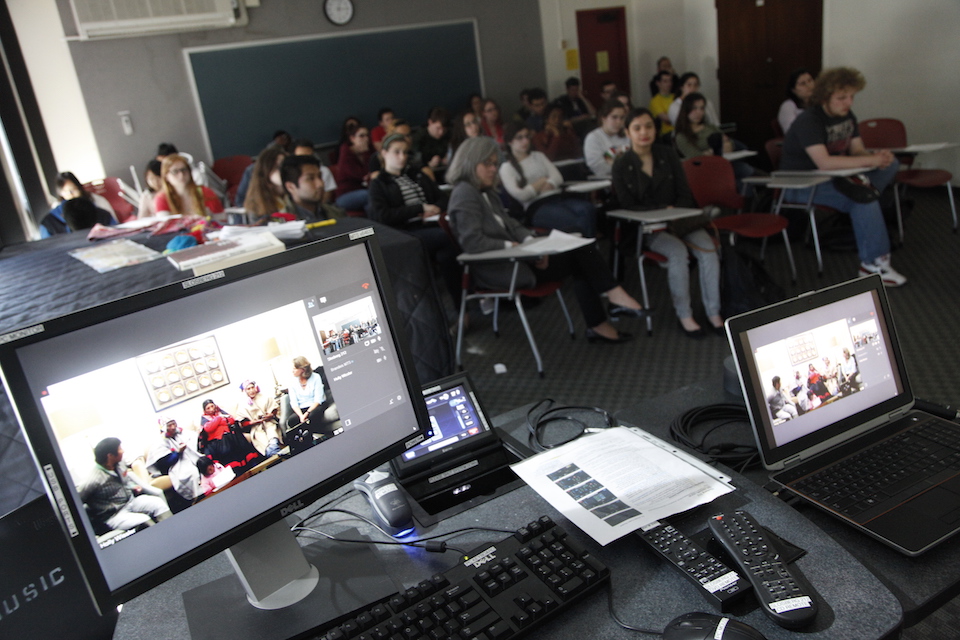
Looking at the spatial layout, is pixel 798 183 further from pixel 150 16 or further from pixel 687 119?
pixel 150 16

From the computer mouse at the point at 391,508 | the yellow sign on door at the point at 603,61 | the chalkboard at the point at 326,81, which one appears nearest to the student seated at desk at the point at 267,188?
the computer mouse at the point at 391,508

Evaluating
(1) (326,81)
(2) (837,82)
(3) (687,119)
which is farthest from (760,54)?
(1) (326,81)

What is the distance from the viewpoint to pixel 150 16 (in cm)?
613

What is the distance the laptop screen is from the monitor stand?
657 mm

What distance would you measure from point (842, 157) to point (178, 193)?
153 inches

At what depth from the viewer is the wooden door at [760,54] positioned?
667cm

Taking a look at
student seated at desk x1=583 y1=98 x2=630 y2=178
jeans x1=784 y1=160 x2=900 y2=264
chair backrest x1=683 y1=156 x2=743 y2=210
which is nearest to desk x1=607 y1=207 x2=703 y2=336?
chair backrest x1=683 y1=156 x2=743 y2=210

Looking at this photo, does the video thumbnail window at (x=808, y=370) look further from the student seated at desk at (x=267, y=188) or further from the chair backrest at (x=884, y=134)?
the chair backrest at (x=884, y=134)

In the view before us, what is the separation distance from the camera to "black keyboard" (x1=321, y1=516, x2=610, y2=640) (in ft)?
2.64

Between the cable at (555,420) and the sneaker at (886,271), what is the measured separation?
306 cm

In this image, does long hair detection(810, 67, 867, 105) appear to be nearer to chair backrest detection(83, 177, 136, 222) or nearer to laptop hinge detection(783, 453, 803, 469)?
laptop hinge detection(783, 453, 803, 469)

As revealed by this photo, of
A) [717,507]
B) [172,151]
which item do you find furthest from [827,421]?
[172,151]

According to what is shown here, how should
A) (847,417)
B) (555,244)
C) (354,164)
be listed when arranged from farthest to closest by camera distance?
(354,164), (555,244), (847,417)

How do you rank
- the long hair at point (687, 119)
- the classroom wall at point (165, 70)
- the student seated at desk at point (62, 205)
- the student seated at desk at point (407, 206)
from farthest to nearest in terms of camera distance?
1. the classroom wall at point (165, 70)
2. the long hair at point (687, 119)
3. the student seated at desk at point (62, 205)
4. the student seated at desk at point (407, 206)
